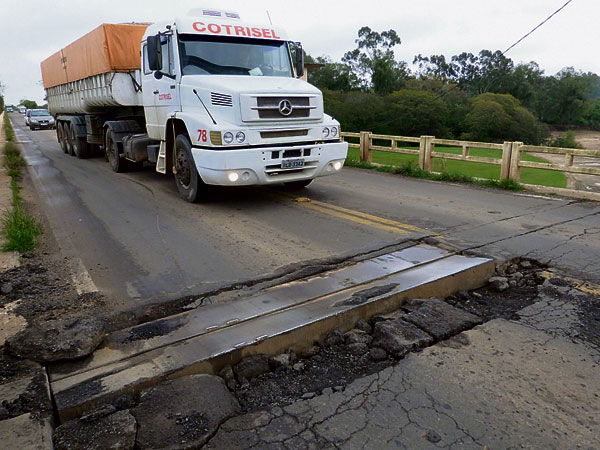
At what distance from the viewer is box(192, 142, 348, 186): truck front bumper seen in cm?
734

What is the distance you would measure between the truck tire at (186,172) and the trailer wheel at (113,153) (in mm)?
4236

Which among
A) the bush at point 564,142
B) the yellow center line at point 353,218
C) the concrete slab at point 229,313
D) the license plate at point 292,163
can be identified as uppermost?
the license plate at point 292,163

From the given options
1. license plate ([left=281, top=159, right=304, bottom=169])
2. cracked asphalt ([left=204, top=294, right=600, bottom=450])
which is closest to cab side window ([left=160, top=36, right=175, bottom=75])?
license plate ([left=281, top=159, right=304, bottom=169])

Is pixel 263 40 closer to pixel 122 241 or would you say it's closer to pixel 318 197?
pixel 318 197

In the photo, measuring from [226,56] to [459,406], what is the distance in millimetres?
7188

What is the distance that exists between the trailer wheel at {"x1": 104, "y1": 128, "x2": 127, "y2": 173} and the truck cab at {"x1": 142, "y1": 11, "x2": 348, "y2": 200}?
3.43 m

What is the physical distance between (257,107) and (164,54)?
2.44m

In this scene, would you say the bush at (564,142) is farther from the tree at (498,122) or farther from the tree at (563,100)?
the tree at (563,100)

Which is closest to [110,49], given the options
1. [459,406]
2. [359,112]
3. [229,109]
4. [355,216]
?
[229,109]

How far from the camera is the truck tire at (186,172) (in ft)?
27.1

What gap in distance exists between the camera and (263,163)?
297 inches

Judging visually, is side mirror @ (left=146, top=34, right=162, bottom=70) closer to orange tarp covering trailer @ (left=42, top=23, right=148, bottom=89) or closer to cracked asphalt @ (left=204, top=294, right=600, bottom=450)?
orange tarp covering trailer @ (left=42, top=23, right=148, bottom=89)

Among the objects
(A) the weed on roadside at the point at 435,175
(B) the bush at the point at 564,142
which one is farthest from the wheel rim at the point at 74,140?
(B) the bush at the point at 564,142

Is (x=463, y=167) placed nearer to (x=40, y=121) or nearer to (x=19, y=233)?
(x=19, y=233)
